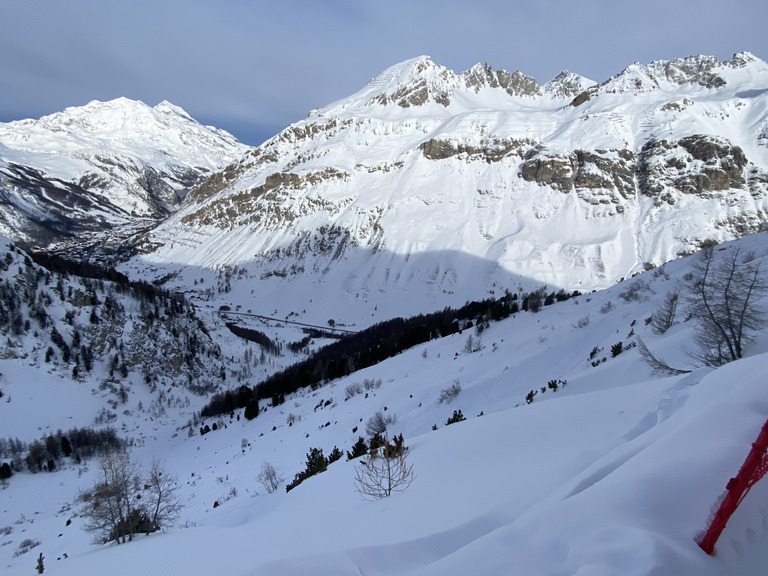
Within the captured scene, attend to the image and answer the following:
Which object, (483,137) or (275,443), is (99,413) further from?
(483,137)

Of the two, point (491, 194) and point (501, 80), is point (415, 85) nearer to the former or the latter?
point (501, 80)

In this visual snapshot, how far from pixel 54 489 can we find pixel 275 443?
23.0m

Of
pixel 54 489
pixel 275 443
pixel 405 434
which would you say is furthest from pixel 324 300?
pixel 405 434

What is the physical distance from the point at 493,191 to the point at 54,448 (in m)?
108

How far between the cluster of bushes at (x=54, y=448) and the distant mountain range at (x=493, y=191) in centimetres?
6493

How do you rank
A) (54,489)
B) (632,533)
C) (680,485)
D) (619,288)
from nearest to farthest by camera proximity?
A: (632,533)
(680,485)
(619,288)
(54,489)

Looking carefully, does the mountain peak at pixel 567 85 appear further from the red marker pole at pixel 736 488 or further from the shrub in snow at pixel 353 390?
the red marker pole at pixel 736 488

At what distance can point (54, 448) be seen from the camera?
38062 millimetres

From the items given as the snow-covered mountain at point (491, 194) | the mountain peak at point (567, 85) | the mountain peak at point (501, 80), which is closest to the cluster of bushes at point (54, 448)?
the snow-covered mountain at point (491, 194)

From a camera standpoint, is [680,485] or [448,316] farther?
[448,316]

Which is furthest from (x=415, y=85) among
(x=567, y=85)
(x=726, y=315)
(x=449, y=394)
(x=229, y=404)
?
(x=726, y=315)

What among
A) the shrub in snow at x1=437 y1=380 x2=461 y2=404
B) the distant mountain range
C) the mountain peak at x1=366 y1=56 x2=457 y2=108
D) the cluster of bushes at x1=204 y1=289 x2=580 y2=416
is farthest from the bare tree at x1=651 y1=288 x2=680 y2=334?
the mountain peak at x1=366 y1=56 x2=457 y2=108

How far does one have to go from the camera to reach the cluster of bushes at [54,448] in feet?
117

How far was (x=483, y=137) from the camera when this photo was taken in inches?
5084
